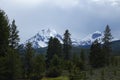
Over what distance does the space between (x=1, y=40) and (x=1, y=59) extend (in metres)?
4.90

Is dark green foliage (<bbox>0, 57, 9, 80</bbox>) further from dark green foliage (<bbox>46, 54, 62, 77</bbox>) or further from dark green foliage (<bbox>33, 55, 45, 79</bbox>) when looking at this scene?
dark green foliage (<bbox>46, 54, 62, 77</bbox>)

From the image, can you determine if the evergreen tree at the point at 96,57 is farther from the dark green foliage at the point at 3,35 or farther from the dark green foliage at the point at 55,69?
the dark green foliage at the point at 3,35

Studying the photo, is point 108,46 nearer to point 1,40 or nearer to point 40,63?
point 40,63

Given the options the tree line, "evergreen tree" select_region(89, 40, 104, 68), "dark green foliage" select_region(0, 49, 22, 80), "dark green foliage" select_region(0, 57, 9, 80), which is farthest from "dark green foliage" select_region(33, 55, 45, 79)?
"evergreen tree" select_region(89, 40, 104, 68)

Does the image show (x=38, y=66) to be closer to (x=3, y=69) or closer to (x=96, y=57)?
(x=3, y=69)

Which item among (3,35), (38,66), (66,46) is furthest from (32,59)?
(66,46)

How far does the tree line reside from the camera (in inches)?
2581

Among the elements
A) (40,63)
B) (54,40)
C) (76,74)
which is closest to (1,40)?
(40,63)

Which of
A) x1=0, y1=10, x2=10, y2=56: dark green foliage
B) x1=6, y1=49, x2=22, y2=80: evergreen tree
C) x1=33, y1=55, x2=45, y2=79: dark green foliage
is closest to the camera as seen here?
x1=6, y1=49, x2=22, y2=80: evergreen tree

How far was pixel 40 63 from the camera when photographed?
79688 millimetres

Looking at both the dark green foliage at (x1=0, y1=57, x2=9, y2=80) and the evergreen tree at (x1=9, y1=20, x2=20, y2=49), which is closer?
the dark green foliage at (x1=0, y1=57, x2=9, y2=80)

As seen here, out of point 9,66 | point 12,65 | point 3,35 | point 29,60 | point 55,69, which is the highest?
point 3,35

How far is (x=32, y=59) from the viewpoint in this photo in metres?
83.6

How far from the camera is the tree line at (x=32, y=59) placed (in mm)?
65562
